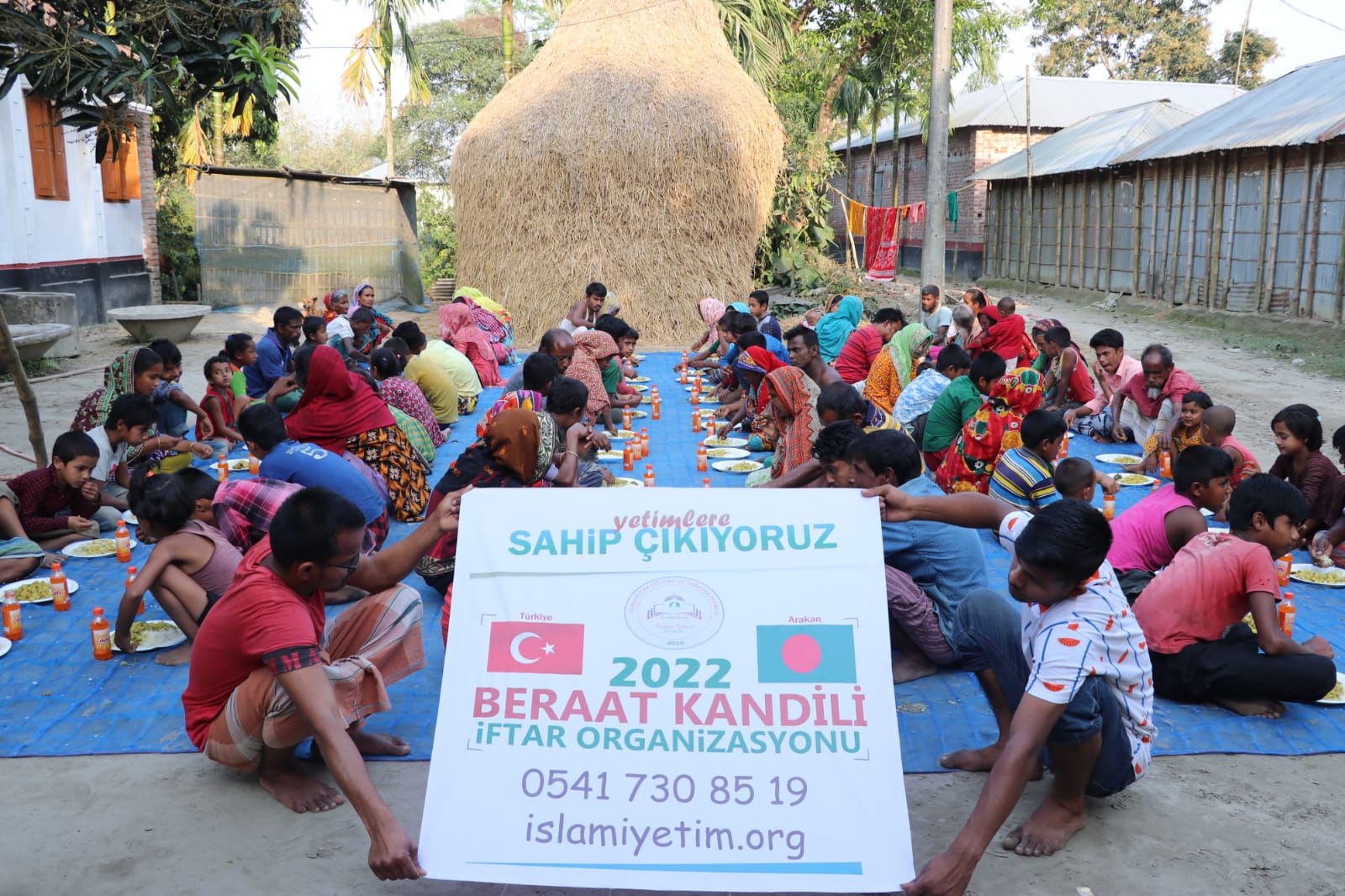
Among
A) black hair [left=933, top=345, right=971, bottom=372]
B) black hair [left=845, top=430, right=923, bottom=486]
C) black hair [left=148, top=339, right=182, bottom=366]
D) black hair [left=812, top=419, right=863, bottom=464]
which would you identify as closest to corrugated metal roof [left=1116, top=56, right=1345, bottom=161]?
black hair [left=933, top=345, right=971, bottom=372]

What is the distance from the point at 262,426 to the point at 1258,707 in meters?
4.64

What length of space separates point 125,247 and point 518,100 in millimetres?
7646

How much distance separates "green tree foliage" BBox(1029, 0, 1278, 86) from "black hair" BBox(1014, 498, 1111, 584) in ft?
131

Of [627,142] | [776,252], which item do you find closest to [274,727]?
[627,142]

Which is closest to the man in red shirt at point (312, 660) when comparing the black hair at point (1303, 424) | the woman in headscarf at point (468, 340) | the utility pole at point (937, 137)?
Result: the black hair at point (1303, 424)

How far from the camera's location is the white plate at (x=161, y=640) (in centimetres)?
455

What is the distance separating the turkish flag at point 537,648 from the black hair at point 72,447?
13.2 feet

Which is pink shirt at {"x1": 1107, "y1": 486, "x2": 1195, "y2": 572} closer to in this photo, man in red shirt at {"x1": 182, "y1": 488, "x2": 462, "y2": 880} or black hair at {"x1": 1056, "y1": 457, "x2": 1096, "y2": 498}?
black hair at {"x1": 1056, "y1": 457, "x2": 1096, "y2": 498}

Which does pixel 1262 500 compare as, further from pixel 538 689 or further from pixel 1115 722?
pixel 538 689

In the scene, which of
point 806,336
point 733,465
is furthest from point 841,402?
point 733,465

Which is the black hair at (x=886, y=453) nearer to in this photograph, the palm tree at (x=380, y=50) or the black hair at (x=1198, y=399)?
the black hair at (x=1198, y=399)

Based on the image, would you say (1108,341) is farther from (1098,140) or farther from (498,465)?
(1098,140)

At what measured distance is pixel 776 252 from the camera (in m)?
19.3

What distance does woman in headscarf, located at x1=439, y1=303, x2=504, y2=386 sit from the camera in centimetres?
1185
